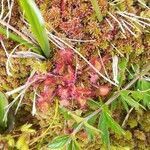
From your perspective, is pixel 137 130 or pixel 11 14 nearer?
pixel 11 14

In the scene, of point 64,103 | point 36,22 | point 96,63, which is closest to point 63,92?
point 64,103

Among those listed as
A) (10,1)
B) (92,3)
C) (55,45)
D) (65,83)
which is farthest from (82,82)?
(10,1)

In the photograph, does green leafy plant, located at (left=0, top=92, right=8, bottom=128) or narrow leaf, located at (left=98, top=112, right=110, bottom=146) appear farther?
green leafy plant, located at (left=0, top=92, right=8, bottom=128)

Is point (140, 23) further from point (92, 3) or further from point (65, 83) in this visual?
point (65, 83)

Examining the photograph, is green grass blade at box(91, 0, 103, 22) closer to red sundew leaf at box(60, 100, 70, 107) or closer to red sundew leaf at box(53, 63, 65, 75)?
red sundew leaf at box(53, 63, 65, 75)

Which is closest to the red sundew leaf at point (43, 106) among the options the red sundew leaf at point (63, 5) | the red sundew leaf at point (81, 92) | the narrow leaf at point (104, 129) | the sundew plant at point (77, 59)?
the sundew plant at point (77, 59)

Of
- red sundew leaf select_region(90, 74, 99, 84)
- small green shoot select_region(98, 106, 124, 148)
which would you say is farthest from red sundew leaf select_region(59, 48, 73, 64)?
small green shoot select_region(98, 106, 124, 148)

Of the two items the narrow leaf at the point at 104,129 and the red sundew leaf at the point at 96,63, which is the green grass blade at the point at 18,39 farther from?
the narrow leaf at the point at 104,129
